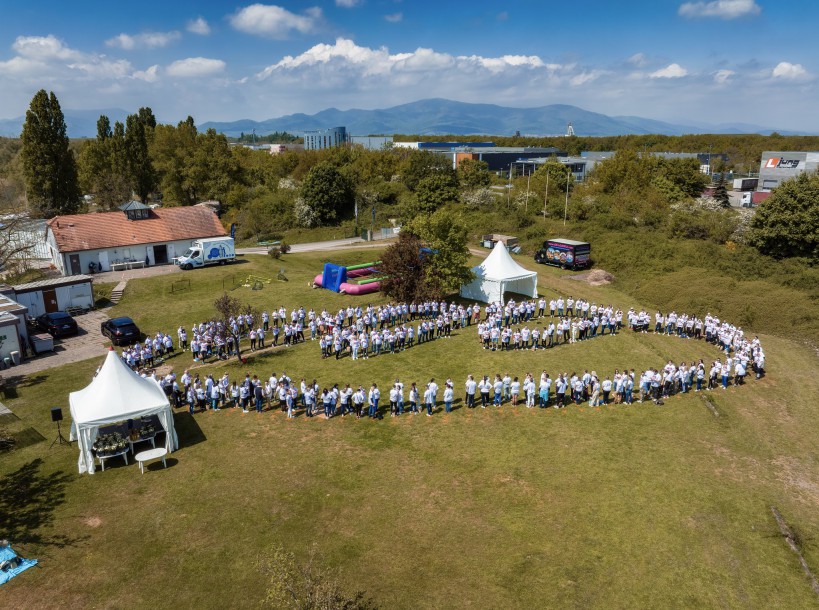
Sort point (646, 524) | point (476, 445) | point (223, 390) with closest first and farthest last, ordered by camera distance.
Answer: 1. point (646, 524)
2. point (476, 445)
3. point (223, 390)

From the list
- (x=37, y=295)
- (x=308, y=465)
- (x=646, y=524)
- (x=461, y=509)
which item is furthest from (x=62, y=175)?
(x=646, y=524)

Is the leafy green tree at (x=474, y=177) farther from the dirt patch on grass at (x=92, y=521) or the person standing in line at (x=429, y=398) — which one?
the dirt patch on grass at (x=92, y=521)

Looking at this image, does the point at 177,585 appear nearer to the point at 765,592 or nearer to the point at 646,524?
the point at 646,524

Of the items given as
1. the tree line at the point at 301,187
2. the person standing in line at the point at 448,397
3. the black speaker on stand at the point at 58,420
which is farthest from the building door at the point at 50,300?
the tree line at the point at 301,187

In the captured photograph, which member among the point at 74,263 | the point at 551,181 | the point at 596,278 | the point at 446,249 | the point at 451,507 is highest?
the point at 551,181

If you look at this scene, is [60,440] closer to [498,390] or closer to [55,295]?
[498,390]

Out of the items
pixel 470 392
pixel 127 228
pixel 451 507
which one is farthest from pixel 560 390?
pixel 127 228
